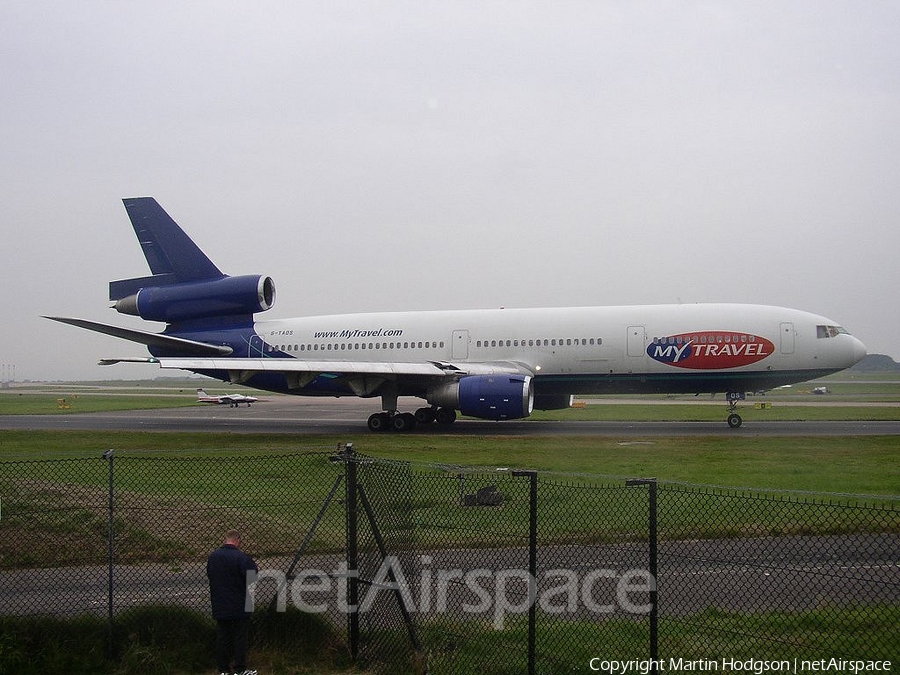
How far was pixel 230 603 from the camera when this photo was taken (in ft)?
21.3

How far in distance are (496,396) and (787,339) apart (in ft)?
32.5

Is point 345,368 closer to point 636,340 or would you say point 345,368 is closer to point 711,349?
point 636,340

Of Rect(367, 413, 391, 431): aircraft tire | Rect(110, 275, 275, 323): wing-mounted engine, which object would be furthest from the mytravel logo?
Rect(110, 275, 275, 323): wing-mounted engine

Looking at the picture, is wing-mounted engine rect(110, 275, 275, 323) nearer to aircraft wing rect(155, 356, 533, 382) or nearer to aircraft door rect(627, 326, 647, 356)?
aircraft wing rect(155, 356, 533, 382)

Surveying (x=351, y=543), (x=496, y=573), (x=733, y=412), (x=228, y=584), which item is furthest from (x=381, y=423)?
(x=228, y=584)

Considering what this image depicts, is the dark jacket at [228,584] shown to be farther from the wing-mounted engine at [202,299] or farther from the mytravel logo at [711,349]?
the wing-mounted engine at [202,299]

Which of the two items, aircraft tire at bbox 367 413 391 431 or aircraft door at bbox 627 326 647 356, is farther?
aircraft tire at bbox 367 413 391 431

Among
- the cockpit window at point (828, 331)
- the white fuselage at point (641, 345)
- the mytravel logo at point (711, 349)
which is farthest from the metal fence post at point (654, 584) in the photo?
the cockpit window at point (828, 331)

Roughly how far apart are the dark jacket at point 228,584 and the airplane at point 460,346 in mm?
19300

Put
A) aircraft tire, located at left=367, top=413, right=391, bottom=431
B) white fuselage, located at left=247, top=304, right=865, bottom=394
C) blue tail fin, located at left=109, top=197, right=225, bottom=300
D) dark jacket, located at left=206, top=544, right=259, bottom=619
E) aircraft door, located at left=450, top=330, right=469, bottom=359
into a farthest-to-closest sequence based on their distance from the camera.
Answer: blue tail fin, located at left=109, top=197, right=225, bottom=300 → aircraft door, located at left=450, top=330, right=469, bottom=359 → aircraft tire, located at left=367, top=413, right=391, bottom=431 → white fuselage, located at left=247, top=304, right=865, bottom=394 → dark jacket, located at left=206, top=544, right=259, bottom=619

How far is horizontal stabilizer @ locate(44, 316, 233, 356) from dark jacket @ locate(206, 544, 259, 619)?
22736mm

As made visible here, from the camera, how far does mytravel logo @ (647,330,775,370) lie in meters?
26.5

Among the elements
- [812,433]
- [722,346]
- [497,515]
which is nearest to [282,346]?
[722,346]

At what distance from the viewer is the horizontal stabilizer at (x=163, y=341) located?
27.9 metres
